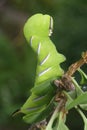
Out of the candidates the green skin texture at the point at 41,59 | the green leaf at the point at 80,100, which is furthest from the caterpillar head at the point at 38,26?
the green leaf at the point at 80,100

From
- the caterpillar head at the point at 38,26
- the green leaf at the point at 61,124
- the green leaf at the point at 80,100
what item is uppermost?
the caterpillar head at the point at 38,26

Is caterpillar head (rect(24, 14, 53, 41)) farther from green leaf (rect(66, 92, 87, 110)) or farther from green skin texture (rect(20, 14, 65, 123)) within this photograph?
green leaf (rect(66, 92, 87, 110))

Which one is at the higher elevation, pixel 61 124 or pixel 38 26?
pixel 38 26

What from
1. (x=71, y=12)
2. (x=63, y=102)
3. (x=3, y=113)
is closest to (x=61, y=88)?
(x=63, y=102)

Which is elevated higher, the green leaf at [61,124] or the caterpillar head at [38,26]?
the caterpillar head at [38,26]

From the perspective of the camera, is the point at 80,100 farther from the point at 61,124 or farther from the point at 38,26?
the point at 38,26

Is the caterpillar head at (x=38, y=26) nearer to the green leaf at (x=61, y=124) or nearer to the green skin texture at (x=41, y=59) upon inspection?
the green skin texture at (x=41, y=59)

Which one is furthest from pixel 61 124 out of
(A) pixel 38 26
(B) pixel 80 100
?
(A) pixel 38 26

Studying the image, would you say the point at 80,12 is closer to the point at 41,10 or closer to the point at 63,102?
the point at 41,10
